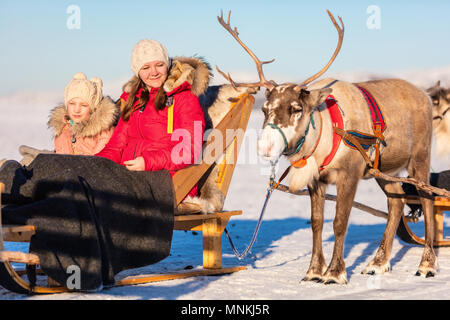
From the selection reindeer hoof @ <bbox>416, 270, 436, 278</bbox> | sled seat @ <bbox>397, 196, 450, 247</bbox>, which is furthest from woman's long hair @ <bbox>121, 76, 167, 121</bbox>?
sled seat @ <bbox>397, 196, 450, 247</bbox>

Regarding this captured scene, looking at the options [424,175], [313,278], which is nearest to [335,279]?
[313,278]

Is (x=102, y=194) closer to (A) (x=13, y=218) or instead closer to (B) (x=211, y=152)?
(A) (x=13, y=218)

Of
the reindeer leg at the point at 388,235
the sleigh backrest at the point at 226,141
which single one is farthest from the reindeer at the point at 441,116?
the sleigh backrest at the point at 226,141

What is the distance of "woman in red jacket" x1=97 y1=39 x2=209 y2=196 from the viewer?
6449 mm

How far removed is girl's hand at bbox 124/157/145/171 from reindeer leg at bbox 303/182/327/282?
1.75 m

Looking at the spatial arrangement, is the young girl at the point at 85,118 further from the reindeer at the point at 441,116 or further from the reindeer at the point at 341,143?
the reindeer at the point at 441,116

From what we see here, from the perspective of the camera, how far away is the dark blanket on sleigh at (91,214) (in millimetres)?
5121

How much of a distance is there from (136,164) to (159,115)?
0.72m

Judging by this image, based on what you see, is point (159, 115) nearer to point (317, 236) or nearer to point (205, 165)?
point (205, 165)

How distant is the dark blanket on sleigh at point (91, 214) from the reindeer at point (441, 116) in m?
3.98

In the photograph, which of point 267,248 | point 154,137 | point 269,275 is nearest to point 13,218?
point 154,137

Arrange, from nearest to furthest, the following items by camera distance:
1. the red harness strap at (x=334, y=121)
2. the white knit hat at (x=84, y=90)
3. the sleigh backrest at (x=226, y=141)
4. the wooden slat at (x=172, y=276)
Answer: the wooden slat at (x=172, y=276), the red harness strap at (x=334, y=121), the white knit hat at (x=84, y=90), the sleigh backrest at (x=226, y=141)

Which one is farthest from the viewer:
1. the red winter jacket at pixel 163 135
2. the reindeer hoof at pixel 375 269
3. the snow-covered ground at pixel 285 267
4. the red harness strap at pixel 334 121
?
the reindeer hoof at pixel 375 269
